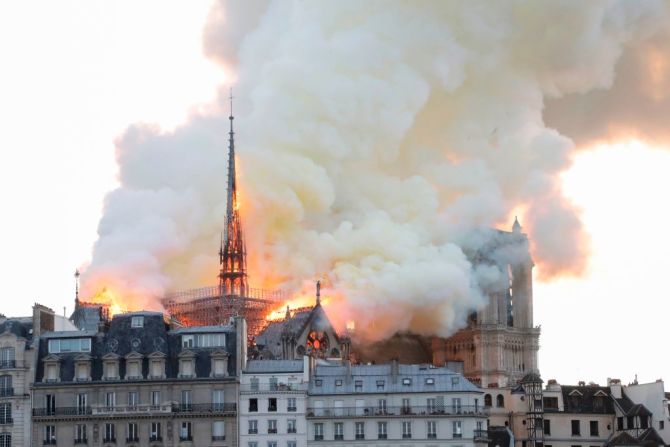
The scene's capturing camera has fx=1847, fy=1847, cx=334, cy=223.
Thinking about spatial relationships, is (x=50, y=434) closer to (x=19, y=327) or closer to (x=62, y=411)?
(x=62, y=411)

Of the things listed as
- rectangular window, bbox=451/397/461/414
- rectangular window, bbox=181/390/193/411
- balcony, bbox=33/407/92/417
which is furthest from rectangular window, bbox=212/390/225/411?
rectangular window, bbox=451/397/461/414

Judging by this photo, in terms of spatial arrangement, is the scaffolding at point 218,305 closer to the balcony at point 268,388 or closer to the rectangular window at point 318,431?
the balcony at point 268,388

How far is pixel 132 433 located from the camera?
115438 mm

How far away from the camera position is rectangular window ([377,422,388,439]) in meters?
115

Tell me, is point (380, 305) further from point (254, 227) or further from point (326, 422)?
point (326, 422)

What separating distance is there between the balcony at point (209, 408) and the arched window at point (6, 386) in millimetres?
10761

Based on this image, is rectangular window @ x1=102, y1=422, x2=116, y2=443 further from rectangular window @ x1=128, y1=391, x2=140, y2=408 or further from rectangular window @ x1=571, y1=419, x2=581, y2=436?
rectangular window @ x1=571, y1=419, x2=581, y2=436

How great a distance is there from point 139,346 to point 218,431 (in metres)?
8.00

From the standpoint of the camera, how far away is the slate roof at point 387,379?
383 ft

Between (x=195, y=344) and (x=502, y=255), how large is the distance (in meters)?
64.9

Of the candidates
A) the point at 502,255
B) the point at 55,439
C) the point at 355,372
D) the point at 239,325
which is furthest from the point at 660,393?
the point at 502,255

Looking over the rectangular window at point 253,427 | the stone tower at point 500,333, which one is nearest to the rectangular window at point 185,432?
the rectangular window at point 253,427

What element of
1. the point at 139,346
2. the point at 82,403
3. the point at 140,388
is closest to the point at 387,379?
the point at 140,388

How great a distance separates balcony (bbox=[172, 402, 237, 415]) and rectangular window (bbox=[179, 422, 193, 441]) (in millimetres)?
869
